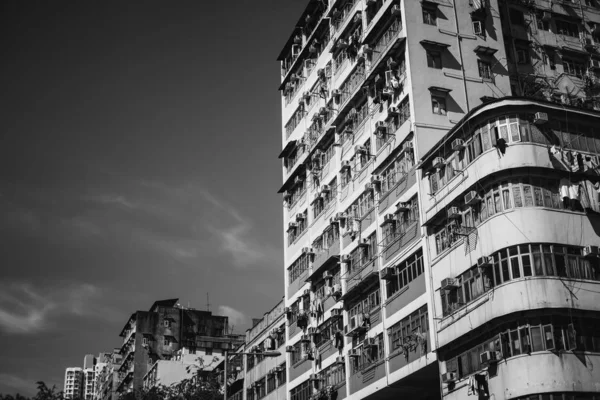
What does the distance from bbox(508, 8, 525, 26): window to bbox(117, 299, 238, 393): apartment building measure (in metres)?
51.0

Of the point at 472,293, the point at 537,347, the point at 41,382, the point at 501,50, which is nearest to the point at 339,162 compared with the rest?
the point at 501,50

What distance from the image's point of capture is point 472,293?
107 feet

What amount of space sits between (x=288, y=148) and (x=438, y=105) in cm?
1708

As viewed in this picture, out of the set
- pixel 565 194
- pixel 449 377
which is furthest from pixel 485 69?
pixel 449 377

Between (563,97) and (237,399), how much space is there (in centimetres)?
3251

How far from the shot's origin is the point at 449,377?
33.1 m

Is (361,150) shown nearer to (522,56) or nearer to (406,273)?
(406,273)

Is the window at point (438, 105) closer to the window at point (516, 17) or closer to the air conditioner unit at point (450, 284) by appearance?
the window at point (516, 17)

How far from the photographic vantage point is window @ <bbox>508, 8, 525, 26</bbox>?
151 feet

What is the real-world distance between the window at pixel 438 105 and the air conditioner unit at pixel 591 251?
36.6 feet

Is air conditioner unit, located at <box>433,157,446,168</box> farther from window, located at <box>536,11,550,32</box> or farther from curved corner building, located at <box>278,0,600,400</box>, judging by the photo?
window, located at <box>536,11,550,32</box>

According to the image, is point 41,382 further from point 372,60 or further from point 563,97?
point 563,97

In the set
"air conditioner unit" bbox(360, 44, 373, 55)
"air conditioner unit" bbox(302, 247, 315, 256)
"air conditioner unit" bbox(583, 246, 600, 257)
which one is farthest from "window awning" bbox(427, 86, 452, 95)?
"air conditioner unit" bbox(302, 247, 315, 256)

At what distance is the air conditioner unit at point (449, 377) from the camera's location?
32812mm
